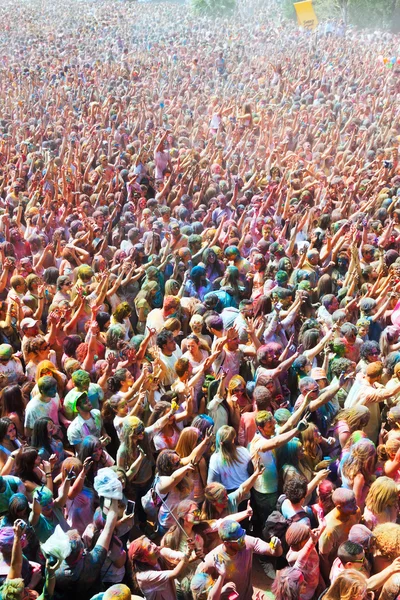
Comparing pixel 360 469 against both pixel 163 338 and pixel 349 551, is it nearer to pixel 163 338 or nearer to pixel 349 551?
pixel 349 551

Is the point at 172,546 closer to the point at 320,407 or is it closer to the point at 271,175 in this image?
the point at 320,407

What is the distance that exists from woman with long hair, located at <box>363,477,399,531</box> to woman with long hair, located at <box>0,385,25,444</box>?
8.92 ft

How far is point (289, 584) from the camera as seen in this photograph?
12.5ft

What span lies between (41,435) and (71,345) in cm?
148

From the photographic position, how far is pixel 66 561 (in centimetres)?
391

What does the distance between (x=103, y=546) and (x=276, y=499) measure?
4.81 feet

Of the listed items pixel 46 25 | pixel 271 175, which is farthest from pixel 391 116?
pixel 46 25

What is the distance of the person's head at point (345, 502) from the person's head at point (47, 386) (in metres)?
2.30

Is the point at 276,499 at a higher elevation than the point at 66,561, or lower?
lower

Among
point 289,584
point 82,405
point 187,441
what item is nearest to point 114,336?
point 82,405

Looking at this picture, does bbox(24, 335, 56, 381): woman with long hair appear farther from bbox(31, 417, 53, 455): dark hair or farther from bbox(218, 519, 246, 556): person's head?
bbox(218, 519, 246, 556): person's head

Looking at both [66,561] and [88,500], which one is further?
[88,500]

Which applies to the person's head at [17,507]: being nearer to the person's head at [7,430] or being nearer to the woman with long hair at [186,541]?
the person's head at [7,430]

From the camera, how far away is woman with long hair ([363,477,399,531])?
4359 mm
